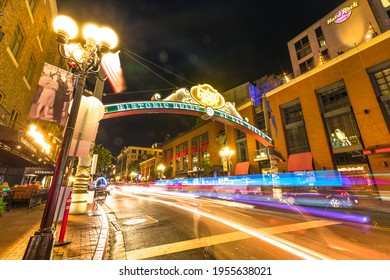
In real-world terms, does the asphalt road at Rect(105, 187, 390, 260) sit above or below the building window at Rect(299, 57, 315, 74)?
below

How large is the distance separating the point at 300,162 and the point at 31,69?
27.5 meters

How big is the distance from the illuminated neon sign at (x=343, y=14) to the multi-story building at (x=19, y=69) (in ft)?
120

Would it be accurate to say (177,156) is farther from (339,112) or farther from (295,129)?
(339,112)

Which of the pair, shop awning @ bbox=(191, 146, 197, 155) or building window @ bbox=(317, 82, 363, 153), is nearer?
building window @ bbox=(317, 82, 363, 153)

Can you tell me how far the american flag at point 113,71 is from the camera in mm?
8266

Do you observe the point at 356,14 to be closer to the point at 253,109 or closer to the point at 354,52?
the point at 354,52

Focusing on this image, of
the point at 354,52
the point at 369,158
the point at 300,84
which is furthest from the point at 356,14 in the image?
the point at 369,158

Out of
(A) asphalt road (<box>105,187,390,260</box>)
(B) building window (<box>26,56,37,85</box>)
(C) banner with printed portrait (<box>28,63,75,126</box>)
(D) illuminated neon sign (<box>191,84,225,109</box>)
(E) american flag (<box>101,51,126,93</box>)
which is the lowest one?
(A) asphalt road (<box>105,187,390,260</box>)

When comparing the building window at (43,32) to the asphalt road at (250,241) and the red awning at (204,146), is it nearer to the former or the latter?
the asphalt road at (250,241)

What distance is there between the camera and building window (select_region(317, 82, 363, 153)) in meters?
19.0

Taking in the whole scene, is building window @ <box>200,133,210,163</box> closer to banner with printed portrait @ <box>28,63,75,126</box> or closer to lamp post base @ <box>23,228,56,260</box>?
banner with printed portrait @ <box>28,63,75,126</box>

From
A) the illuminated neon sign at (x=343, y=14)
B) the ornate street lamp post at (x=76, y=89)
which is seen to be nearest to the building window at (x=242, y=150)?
the illuminated neon sign at (x=343, y=14)

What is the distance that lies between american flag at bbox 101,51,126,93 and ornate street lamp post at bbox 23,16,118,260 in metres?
2.58

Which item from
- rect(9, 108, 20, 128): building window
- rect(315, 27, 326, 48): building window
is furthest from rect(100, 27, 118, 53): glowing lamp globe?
rect(315, 27, 326, 48): building window
